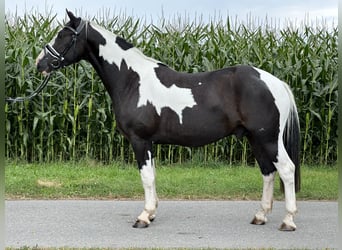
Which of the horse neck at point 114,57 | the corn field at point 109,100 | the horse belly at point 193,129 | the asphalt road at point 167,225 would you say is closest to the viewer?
the asphalt road at point 167,225

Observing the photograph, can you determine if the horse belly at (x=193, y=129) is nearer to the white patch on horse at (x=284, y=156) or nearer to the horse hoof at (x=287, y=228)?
the white patch on horse at (x=284, y=156)

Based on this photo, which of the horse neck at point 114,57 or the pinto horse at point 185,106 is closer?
the pinto horse at point 185,106

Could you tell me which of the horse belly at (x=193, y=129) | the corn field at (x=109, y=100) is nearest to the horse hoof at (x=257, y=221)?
the horse belly at (x=193, y=129)

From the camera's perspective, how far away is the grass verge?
7.49 metres

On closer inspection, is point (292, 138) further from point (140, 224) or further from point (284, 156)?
point (140, 224)

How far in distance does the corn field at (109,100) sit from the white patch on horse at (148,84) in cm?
398

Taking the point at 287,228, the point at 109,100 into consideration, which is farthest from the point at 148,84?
the point at 109,100

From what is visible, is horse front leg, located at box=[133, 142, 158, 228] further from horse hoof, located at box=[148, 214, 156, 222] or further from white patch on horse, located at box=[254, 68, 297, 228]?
white patch on horse, located at box=[254, 68, 297, 228]

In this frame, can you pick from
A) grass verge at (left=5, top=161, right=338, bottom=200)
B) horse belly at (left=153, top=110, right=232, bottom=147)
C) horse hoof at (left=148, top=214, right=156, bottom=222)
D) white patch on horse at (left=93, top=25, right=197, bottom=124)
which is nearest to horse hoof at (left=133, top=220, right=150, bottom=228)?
horse hoof at (left=148, top=214, right=156, bottom=222)

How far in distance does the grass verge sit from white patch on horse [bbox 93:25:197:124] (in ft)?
6.78

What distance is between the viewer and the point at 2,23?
1803mm

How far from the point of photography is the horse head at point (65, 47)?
5.97 meters

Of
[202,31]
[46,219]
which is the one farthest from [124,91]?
[202,31]

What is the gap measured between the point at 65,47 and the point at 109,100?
423 centimetres
